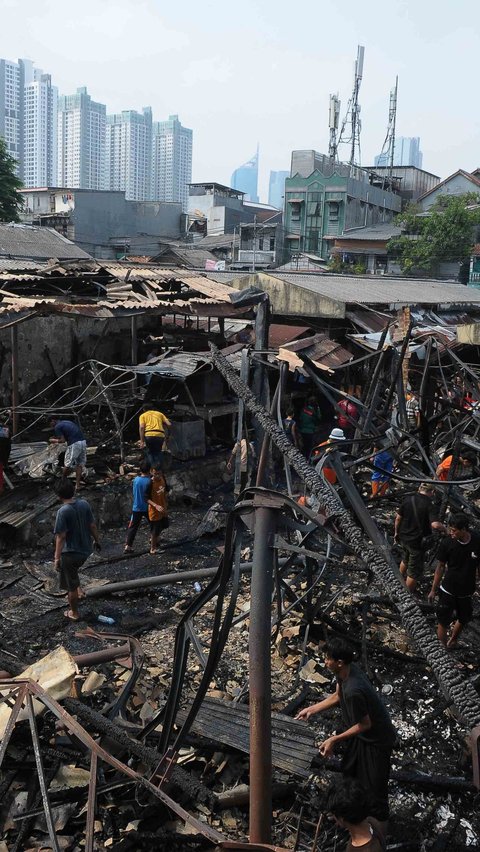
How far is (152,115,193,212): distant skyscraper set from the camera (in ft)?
375

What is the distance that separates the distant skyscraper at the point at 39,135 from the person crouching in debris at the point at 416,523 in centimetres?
10259

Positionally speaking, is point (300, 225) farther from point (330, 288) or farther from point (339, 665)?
point (339, 665)

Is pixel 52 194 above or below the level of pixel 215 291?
above

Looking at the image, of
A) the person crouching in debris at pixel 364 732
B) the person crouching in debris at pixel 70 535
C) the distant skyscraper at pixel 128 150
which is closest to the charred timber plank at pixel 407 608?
the person crouching in debris at pixel 364 732

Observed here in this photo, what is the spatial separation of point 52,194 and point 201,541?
1436 inches

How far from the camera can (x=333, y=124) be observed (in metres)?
48.3

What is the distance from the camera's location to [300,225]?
45469 mm

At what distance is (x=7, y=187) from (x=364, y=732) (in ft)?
107

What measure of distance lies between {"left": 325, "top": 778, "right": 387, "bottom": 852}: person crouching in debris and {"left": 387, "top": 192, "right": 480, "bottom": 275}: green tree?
35613 mm


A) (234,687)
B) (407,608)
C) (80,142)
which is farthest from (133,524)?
(80,142)

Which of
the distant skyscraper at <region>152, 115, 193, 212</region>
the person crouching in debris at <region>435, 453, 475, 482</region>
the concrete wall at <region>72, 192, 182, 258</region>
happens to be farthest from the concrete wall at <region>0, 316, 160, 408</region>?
the distant skyscraper at <region>152, 115, 193, 212</region>

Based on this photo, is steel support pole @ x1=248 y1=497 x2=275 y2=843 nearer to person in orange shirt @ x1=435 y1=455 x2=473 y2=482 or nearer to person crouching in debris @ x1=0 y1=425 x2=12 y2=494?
person in orange shirt @ x1=435 y1=455 x2=473 y2=482

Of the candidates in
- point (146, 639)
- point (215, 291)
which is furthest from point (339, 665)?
point (215, 291)

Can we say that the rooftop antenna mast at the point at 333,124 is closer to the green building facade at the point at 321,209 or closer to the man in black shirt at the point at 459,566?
the green building facade at the point at 321,209
